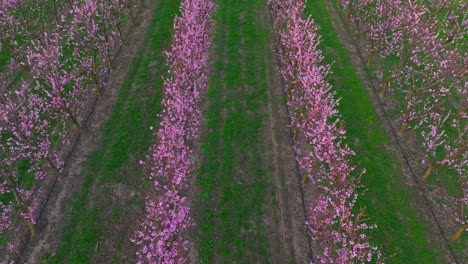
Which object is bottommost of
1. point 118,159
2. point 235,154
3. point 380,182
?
point 118,159

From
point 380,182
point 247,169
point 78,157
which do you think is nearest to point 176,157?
point 247,169

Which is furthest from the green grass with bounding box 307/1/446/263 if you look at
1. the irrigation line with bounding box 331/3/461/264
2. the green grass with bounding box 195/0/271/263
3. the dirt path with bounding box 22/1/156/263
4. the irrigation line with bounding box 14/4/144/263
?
the irrigation line with bounding box 14/4/144/263

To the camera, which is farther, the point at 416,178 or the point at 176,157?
the point at 416,178

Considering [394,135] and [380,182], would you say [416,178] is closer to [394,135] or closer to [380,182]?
[380,182]

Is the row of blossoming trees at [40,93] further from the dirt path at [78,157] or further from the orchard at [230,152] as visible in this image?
the dirt path at [78,157]

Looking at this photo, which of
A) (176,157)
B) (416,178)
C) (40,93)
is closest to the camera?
(176,157)

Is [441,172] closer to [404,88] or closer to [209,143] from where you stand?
[404,88]

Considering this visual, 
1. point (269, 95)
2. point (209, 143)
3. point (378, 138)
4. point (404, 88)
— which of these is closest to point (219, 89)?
point (269, 95)
